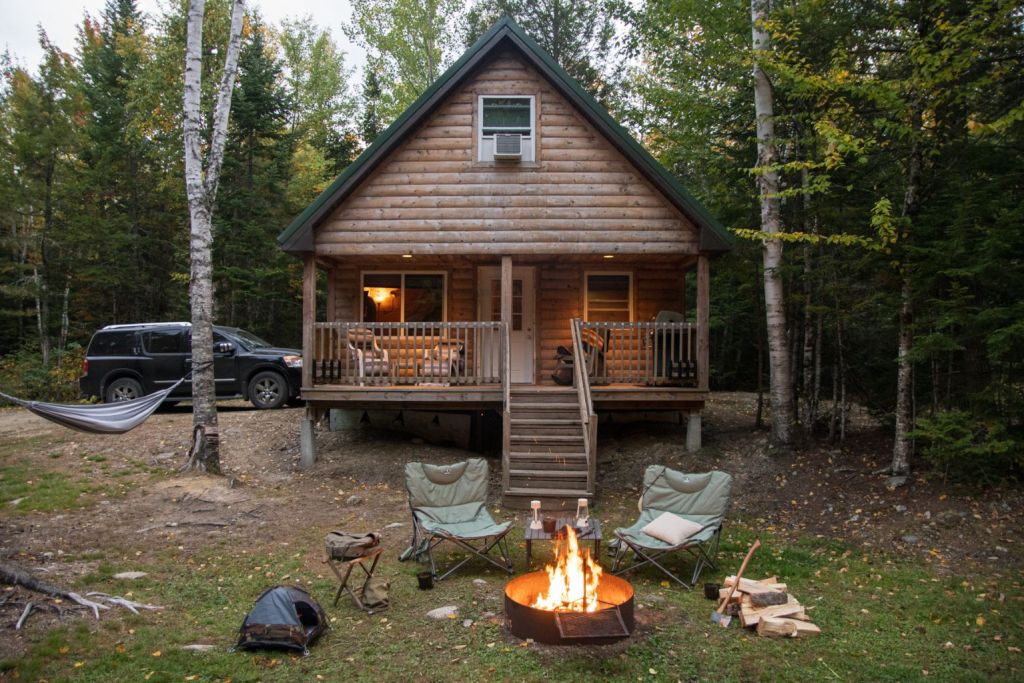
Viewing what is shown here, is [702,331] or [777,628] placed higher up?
[702,331]

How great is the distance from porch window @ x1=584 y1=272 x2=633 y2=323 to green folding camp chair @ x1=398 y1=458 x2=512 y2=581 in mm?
6442

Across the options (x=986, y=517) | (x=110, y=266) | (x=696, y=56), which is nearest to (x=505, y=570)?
(x=986, y=517)

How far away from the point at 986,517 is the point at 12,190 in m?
25.1

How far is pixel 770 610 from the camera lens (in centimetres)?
535

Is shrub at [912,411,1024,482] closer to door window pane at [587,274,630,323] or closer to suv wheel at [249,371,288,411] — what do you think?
door window pane at [587,274,630,323]

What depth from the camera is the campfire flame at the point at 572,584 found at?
16.7 feet

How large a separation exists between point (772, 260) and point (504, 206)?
4355 millimetres

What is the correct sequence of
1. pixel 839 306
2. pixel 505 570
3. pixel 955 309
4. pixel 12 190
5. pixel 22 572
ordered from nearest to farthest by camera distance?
pixel 22 572
pixel 505 570
pixel 955 309
pixel 839 306
pixel 12 190

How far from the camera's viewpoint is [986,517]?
728 cm

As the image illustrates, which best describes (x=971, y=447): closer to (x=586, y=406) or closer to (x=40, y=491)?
(x=586, y=406)

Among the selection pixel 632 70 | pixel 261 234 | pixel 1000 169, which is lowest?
pixel 1000 169

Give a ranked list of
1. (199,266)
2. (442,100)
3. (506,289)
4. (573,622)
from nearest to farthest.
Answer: (573,622)
(199,266)
(506,289)
(442,100)

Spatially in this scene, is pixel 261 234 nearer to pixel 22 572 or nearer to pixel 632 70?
pixel 632 70

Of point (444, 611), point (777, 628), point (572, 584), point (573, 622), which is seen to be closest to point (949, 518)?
point (777, 628)
